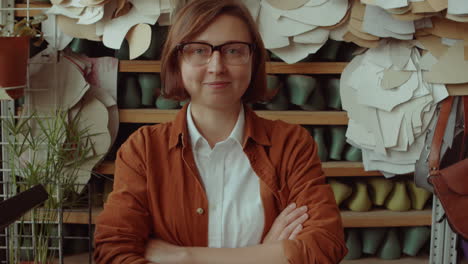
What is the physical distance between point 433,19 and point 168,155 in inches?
48.2

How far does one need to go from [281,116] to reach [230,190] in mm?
932

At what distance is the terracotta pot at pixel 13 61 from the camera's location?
1927 mm

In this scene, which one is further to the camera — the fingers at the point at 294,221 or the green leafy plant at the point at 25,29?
the green leafy plant at the point at 25,29

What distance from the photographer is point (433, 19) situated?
2062 mm

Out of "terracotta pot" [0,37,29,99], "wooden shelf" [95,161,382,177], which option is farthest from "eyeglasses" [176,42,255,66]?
"wooden shelf" [95,161,382,177]

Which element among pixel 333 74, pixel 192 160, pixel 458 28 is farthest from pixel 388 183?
pixel 192 160

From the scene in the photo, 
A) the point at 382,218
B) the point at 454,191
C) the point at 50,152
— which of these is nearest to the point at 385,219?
the point at 382,218

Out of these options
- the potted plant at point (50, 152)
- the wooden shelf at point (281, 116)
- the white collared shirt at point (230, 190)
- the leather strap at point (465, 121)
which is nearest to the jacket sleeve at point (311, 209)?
the white collared shirt at point (230, 190)

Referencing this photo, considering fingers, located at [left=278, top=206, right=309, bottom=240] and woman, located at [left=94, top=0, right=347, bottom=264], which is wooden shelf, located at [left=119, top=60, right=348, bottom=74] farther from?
fingers, located at [left=278, top=206, right=309, bottom=240]

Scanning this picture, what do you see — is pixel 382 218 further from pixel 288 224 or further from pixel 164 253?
pixel 164 253

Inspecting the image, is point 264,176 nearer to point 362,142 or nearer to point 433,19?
point 362,142

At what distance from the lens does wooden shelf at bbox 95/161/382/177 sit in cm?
227

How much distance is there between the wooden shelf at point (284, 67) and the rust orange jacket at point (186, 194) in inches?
32.5

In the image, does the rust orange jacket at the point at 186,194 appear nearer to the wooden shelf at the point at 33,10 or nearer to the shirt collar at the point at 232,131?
the shirt collar at the point at 232,131
